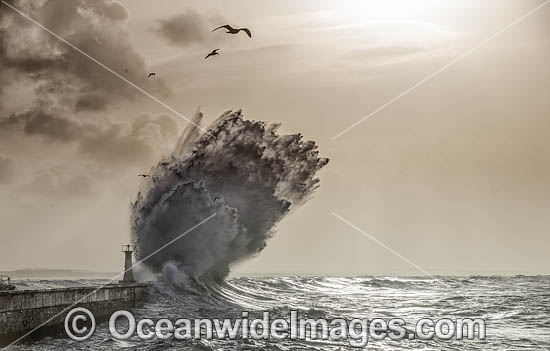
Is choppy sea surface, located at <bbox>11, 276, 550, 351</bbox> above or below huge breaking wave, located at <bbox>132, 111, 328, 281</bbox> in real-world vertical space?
below

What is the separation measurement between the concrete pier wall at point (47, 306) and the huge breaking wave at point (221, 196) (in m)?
10.9

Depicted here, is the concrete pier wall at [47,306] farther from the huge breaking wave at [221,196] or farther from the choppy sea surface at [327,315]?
the huge breaking wave at [221,196]

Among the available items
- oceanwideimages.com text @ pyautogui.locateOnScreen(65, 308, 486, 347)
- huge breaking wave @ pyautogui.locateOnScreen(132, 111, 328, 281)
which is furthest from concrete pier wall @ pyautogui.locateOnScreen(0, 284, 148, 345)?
huge breaking wave @ pyautogui.locateOnScreen(132, 111, 328, 281)

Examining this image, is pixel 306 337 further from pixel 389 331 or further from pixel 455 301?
pixel 455 301

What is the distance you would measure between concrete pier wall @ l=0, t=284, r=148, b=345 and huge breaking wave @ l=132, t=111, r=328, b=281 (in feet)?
35.7

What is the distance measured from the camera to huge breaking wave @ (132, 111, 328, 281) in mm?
42812

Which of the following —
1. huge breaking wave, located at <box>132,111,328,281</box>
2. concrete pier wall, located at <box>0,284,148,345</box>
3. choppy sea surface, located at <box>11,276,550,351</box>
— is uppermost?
huge breaking wave, located at <box>132,111,328,281</box>

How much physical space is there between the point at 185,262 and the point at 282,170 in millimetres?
9434

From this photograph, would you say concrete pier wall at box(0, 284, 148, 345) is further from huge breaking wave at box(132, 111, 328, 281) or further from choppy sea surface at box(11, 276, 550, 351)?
huge breaking wave at box(132, 111, 328, 281)

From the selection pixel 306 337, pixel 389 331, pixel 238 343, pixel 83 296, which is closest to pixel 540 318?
pixel 389 331

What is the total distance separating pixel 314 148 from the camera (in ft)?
160

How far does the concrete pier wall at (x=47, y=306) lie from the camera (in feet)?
67.5

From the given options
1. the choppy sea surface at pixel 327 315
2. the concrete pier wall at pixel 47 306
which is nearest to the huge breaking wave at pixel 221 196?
the choppy sea surface at pixel 327 315

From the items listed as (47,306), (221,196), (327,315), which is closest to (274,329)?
(327,315)
